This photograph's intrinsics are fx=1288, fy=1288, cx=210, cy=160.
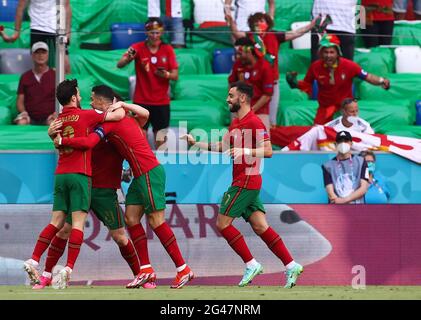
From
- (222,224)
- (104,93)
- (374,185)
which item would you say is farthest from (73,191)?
(374,185)

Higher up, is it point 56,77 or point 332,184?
point 56,77

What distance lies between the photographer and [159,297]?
10742 millimetres

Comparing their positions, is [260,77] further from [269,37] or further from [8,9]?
[8,9]

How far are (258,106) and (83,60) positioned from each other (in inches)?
117

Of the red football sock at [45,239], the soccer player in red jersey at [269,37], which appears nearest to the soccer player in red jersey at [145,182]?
the red football sock at [45,239]

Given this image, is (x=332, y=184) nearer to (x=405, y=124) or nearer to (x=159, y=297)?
(x=405, y=124)

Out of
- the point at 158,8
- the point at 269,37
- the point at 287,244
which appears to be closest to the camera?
the point at 287,244

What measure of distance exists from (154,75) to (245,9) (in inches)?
86.0

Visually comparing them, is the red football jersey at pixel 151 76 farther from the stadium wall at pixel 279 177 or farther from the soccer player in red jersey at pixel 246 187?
the soccer player in red jersey at pixel 246 187

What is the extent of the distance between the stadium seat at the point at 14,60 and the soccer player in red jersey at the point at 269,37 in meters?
2.91

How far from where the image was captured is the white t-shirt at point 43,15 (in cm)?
1593

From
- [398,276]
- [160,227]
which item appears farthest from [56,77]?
[398,276]

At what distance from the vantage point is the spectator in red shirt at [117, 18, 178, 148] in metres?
15.8

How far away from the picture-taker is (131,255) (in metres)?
12.6
